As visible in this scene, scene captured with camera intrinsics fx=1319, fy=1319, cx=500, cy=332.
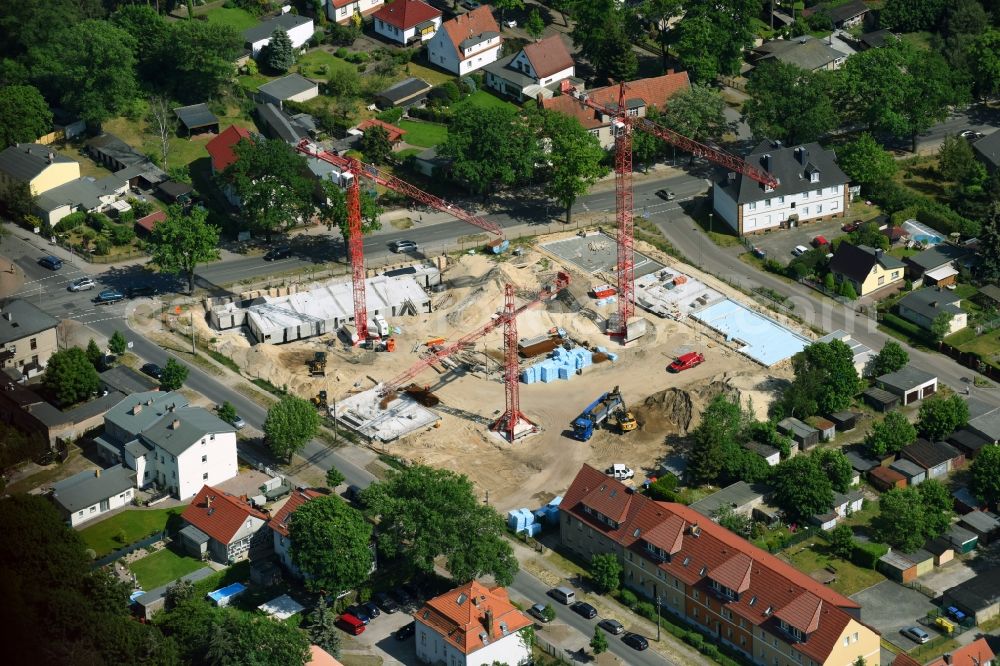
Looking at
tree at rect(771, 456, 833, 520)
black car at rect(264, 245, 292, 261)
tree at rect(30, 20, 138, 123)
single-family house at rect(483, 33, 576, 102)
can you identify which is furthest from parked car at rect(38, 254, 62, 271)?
tree at rect(771, 456, 833, 520)

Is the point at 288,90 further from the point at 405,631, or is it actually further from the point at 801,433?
the point at 405,631

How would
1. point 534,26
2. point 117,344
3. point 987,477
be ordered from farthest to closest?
point 534,26, point 117,344, point 987,477

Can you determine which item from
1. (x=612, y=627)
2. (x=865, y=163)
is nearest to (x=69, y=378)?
(x=612, y=627)

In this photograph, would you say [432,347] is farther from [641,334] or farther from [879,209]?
[879,209]

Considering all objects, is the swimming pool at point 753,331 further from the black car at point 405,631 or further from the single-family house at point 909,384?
the black car at point 405,631

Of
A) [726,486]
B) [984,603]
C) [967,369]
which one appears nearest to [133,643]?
[726,486]

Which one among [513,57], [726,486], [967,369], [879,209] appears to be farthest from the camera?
[513,57]
